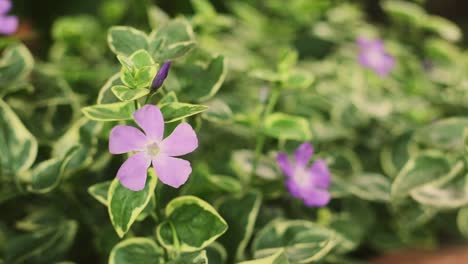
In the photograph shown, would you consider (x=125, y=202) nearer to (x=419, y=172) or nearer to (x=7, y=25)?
(x=7, y=25)

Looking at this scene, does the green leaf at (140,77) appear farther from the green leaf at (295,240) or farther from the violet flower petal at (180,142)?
→ the green leaf at (295,240)

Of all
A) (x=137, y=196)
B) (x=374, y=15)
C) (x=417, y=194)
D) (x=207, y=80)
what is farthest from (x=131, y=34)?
(x=374, y=15)

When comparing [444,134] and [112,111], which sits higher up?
[112,111]

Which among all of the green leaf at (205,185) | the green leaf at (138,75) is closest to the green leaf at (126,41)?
the green leaf at (138,75)

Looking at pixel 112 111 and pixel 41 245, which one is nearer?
pixel 112 111

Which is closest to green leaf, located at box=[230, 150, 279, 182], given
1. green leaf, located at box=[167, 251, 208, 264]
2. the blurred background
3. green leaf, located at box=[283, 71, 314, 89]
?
green leaf, located at box=[283, 71, 314, 89]

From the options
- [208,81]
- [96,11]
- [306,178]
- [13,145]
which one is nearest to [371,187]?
[306,178]

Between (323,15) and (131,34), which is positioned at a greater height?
(131,34)

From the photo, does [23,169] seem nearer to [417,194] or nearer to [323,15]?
[417,194]

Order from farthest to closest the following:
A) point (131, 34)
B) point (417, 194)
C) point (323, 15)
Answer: point (323, 15), point (417, 194), point (131, 34)
